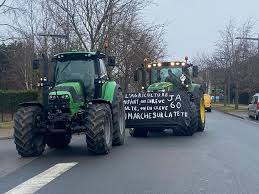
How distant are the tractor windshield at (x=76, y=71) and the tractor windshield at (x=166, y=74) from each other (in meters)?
7.04

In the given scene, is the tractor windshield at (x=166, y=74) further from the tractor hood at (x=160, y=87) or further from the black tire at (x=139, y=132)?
the black tire at (x=139, y=132)

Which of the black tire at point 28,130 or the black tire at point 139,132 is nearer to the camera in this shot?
the black tire at point 28,130

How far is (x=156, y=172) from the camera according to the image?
34.1 ft

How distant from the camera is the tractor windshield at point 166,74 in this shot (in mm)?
21328

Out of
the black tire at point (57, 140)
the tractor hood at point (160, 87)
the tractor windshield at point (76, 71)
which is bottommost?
A: the black tire at point (57, 140)

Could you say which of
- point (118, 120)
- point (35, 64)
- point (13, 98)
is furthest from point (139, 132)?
point (13, 98)

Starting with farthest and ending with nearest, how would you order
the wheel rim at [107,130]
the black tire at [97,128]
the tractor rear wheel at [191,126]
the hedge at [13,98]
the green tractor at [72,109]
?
1. the hedge at [13,98]
2. the tractor rear wheel at [191,126]
3. the wheel rim at [107,130]
4. the green tractor at [72,109]
5. the black tire at [97,128]

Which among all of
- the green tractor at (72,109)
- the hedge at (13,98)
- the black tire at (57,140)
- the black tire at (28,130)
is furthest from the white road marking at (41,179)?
the hedge at (13,98)

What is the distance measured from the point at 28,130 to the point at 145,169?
11.8ft

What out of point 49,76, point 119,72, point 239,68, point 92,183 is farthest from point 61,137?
point 239,68

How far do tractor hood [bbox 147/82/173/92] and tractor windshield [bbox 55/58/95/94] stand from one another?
554 cm

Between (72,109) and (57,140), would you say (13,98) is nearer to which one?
(57,140)

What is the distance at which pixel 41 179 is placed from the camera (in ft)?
32.6

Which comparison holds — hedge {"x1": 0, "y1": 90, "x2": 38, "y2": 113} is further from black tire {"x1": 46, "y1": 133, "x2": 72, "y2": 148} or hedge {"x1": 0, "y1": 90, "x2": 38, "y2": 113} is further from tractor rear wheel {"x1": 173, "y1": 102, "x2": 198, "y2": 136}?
black tire {"x1": 46, "y1": 133, "x2": 72, "y2": 148}
